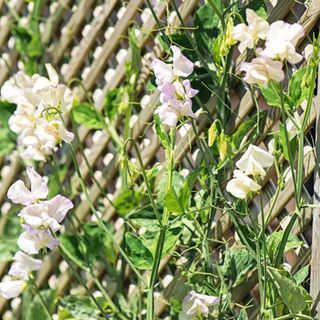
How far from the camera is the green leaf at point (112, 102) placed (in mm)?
2557

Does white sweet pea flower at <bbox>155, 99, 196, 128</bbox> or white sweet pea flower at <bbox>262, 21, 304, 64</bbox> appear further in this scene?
white sweet pea flower at <bbox>155, 99, 196, 128</bbox>

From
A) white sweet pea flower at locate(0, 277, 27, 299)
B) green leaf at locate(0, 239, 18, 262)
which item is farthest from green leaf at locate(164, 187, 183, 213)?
green leaf at locate(0, 239, 18, 262)

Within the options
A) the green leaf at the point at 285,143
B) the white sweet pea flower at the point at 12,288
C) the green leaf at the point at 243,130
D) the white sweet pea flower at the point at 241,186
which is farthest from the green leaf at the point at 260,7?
the white sweet pea flower at the point at 12,288

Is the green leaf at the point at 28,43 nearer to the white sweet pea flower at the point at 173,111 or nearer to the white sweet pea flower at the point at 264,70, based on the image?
the white sweet pea flower at the point at 173,111

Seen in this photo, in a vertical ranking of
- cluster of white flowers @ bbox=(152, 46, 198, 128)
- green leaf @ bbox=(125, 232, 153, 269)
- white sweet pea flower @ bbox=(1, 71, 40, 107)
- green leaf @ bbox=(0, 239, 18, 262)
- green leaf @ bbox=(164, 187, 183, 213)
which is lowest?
green leaf @ bbox=(0, 239, 18, 262)

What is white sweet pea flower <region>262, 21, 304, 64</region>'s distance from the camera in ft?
5.23

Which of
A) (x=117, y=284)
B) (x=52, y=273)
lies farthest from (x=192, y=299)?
(x=52, y=273)

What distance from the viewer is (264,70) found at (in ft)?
5.27

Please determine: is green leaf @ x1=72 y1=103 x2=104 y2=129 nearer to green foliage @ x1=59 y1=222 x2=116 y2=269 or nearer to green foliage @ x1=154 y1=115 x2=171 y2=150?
green foliage @ x1=59 y1=222 x2=116 y2=269

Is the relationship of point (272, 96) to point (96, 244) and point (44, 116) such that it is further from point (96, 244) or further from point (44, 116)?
point (96, 244)

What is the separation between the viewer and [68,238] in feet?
8.47

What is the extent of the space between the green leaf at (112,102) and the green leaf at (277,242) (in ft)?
2.55

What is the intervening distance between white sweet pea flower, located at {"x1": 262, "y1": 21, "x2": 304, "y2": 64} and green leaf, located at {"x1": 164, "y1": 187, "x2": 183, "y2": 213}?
1.13 feet

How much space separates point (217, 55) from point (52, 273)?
1105 millimetres
